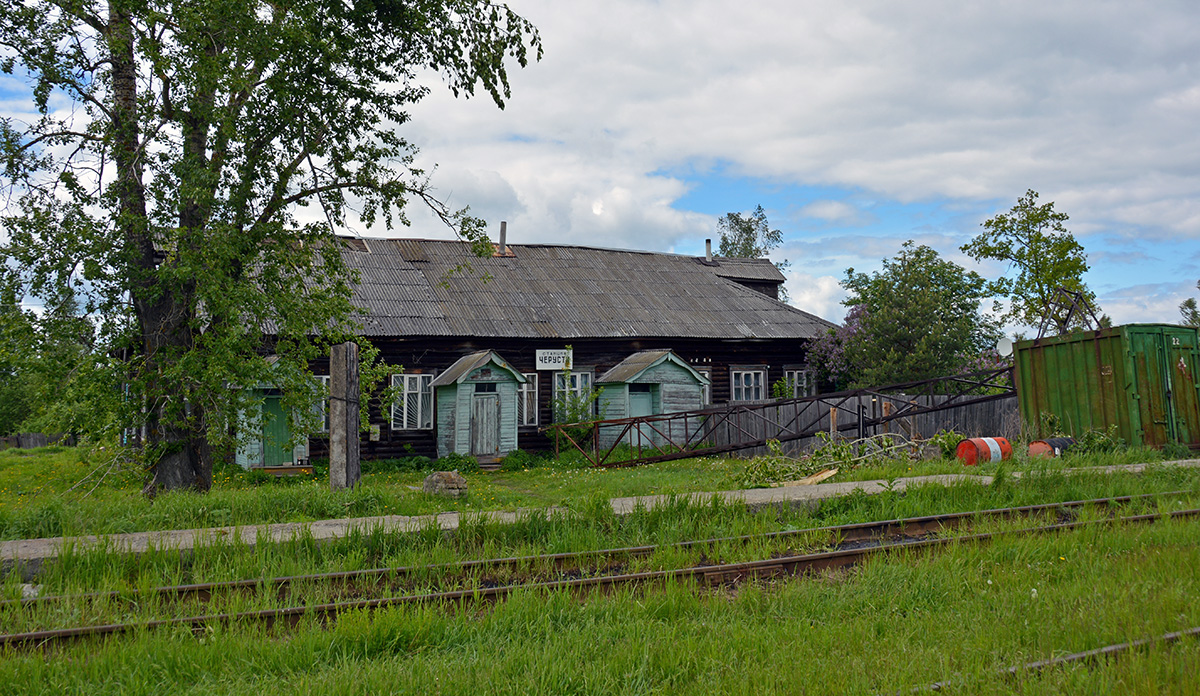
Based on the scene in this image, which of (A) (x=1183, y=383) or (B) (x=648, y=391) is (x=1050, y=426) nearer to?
(A) (x=1183, y=383)

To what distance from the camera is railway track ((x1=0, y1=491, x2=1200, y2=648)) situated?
485 cm

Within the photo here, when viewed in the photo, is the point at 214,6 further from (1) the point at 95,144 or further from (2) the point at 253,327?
(2) the point at 253,327

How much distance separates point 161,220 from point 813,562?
10.3 m

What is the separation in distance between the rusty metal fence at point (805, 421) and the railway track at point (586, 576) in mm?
8292

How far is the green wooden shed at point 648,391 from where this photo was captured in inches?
842

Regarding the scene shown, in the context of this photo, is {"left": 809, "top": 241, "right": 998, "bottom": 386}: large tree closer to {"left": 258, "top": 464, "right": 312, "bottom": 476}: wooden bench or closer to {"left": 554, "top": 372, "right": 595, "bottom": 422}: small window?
{"left": 554, "top": 372, "right": 595, "bottom": 422}: small window

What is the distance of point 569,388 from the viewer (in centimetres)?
2195

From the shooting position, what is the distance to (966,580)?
5543 mm

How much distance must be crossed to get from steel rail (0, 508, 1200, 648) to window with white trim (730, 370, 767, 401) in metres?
16.8

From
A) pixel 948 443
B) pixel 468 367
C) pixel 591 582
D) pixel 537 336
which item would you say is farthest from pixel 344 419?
pixel 537 336

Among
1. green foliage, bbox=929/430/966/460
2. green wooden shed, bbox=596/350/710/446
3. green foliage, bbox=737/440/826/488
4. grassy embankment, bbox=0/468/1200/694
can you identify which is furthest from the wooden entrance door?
grassy embankment, bbox=0/468/1200/694

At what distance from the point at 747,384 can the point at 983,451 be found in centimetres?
1253

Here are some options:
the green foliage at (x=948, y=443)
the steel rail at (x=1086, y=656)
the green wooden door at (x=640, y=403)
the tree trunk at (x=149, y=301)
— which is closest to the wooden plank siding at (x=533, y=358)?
the green wooden door at (x=640, y=403)

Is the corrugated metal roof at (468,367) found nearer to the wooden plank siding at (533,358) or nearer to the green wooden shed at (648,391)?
the wooden plank siding at (533,358)
